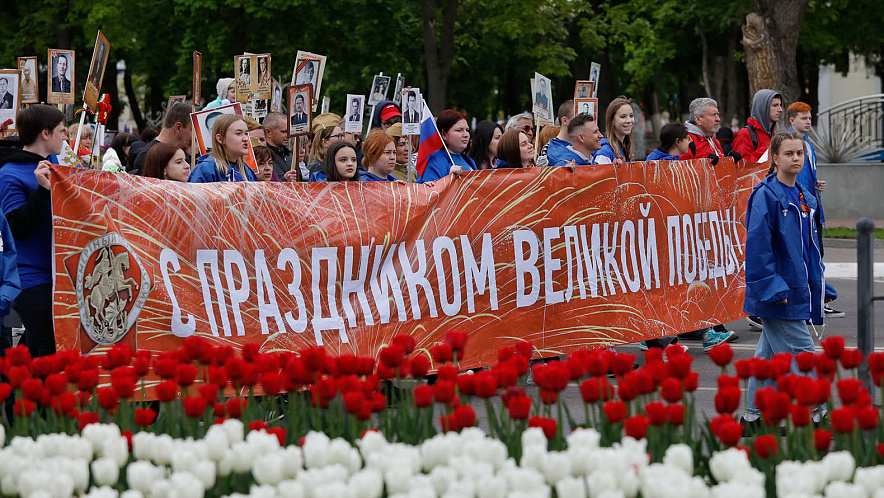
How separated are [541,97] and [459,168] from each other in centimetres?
408

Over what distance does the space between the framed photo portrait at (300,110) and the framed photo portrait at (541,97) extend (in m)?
2.88

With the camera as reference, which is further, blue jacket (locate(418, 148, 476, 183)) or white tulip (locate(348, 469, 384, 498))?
blue jacket (locate(418, 148, 476, 183))

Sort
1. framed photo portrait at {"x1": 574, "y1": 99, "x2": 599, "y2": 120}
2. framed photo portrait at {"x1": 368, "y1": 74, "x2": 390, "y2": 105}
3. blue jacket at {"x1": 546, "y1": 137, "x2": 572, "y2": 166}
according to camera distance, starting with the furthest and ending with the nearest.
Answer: framed photo portrait at {"x1": 368, "y1": 74, "x2": 390, "y2": 105}
framed photo portrait at {"x1": 574, "y1": 99, "x2": 599, "y2": 120}
blue jacket at {"x1": 546, "y1": 137, "x2": 572, "y2": 166}

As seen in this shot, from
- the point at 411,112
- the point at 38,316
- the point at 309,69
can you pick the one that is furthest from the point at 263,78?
the point at 38,316

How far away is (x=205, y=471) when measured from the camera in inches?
127

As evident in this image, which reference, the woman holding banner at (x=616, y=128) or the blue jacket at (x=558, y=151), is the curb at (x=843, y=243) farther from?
the blue jacket at (x=558, y=151)

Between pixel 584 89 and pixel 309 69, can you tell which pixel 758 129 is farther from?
pixel 309 69

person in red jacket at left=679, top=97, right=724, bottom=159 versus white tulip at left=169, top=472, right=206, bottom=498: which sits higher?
person in red jacket at left=679, top=97, right=724, bottom=159

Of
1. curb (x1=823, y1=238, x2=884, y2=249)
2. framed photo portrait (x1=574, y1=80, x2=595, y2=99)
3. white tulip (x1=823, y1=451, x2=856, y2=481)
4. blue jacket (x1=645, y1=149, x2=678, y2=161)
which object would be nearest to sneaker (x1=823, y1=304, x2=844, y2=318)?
blue jacket (x1=645, y1=149, x2=678, y2=161)

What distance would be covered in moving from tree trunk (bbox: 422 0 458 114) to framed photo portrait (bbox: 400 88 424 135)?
18.2 meters

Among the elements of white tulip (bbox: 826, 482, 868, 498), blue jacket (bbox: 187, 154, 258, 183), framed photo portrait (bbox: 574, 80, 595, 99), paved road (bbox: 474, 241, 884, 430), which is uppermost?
framed photo portrait (bbox: 574, 80, 595, 99)

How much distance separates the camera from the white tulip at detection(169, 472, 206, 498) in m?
3.06

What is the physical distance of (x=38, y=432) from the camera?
4.21 metres

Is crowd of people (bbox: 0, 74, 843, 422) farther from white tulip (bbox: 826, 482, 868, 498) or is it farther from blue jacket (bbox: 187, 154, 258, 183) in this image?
white tulip (bbox: 826, 482, 868, 498)
